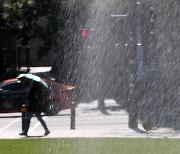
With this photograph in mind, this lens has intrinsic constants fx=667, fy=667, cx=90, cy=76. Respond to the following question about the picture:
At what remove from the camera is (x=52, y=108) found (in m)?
24.8

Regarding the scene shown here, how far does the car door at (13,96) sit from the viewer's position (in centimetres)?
2673

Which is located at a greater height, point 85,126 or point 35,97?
point 35,97

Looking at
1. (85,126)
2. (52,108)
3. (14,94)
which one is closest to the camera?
(85,126)

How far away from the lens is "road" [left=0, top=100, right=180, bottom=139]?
15.5 m

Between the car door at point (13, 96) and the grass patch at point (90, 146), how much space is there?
1193cm

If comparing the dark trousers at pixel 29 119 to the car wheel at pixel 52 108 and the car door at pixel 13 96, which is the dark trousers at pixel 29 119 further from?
the car door at pixel 13 96

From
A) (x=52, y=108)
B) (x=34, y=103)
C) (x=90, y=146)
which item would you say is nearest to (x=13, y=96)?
(x=52, y=108)

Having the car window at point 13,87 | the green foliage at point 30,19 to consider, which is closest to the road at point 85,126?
the car window at point 13,87

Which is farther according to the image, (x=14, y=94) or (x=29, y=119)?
(x=14, y=94)

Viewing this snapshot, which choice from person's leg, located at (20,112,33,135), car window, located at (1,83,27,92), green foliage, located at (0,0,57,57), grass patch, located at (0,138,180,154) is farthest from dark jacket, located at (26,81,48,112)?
green foliage, located at (0,0,57,57)

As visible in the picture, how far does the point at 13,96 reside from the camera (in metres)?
26.9

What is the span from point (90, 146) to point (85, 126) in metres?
6.65

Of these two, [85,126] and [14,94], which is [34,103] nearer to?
[85,126]

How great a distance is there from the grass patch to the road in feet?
3.09
